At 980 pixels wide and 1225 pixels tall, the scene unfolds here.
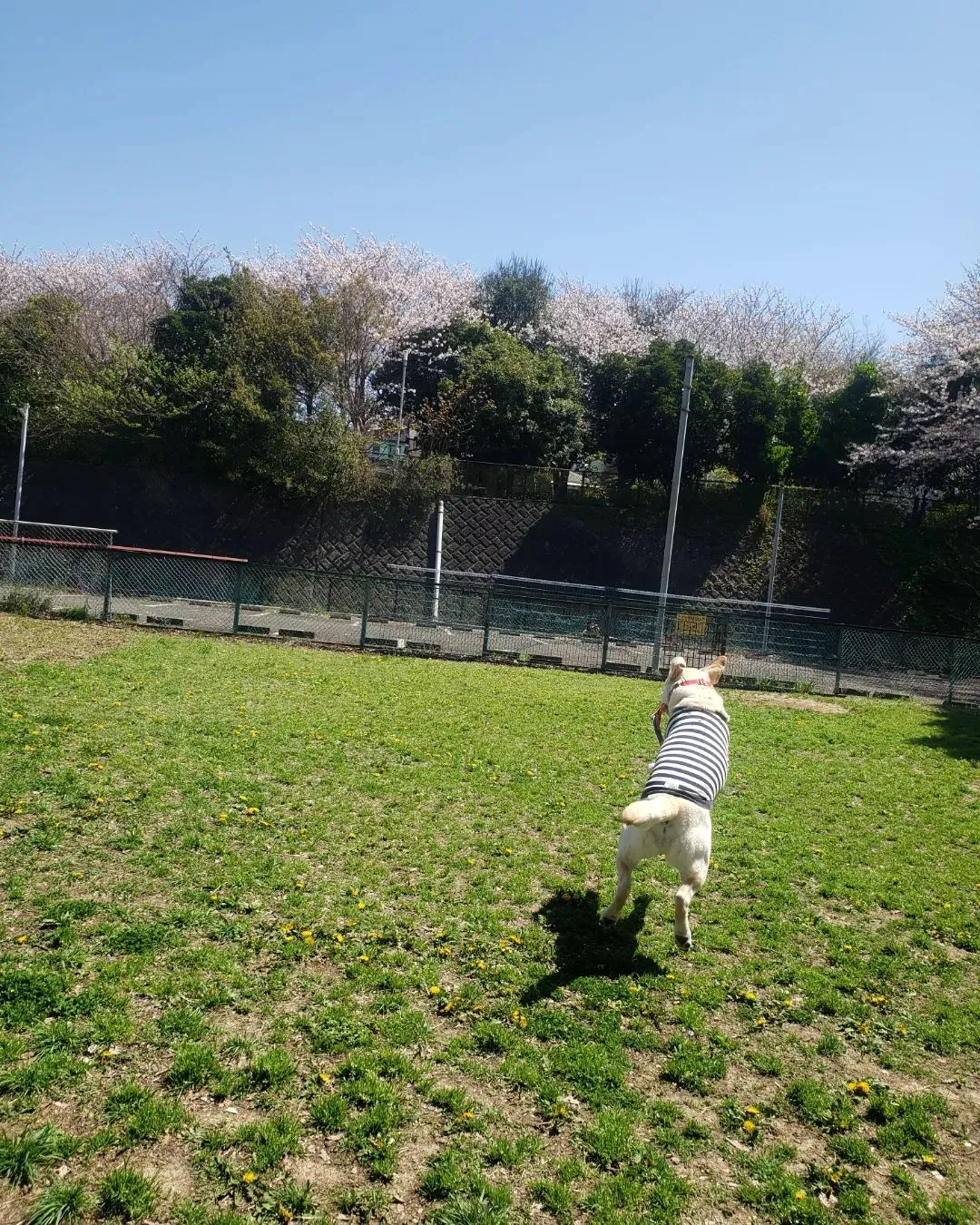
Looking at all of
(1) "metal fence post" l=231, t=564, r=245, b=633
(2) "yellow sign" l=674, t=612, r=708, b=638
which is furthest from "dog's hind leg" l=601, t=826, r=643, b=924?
(1) "metal fence post" l=231, t=564, r=245, b=633

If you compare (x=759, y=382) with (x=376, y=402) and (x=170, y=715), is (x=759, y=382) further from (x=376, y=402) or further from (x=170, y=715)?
(x=170, y=715)

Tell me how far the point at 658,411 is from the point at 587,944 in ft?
78.4

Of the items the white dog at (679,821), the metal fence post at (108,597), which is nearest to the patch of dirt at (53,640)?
the metal fence post at (108,597)

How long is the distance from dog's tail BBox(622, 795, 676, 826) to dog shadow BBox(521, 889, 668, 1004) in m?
0.81

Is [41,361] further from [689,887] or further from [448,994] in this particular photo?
[689,887]

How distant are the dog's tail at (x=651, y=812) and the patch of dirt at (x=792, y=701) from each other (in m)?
9.76

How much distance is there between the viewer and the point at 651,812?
4562 mm

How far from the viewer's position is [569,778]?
332 inches

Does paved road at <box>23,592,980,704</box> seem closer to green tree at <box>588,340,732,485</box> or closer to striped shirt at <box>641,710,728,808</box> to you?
striped shirt at <box>641,710,728,808</box>

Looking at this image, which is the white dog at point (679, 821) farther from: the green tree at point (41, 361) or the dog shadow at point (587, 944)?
the green tree at point (41, 361)

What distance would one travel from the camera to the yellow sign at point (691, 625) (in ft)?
55.8

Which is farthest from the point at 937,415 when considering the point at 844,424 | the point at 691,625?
the point at 691,625

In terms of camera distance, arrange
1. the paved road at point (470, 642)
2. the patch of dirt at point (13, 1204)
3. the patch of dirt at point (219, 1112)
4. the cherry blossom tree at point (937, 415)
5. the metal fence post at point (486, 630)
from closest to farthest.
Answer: the patch of dirt at point (13, 1204) → the patch of dirt at point (219, 1112) → the paved road at point (470, 642) → the metal fence post at point (486, 630) → the cherry blossom tree at point (937, 415)

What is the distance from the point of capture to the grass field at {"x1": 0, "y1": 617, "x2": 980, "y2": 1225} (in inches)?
124
